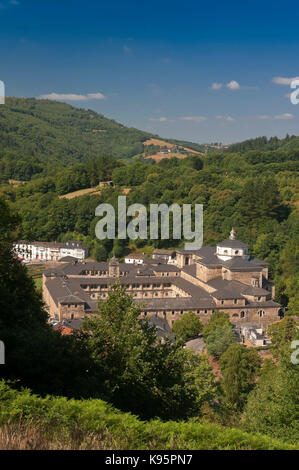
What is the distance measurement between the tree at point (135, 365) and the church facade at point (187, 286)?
18.4 meters

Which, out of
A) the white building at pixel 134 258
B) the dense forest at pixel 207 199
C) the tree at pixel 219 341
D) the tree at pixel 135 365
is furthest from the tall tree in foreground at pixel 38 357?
the white building at pixel 134 258

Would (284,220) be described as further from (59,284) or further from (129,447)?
(129,447)

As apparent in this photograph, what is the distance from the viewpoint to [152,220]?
6419cm

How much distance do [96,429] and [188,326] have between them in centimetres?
2459

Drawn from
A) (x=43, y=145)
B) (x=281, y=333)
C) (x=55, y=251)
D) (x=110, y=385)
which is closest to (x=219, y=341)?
(x=281, y=333)

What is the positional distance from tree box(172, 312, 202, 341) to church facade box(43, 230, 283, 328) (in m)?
1.78

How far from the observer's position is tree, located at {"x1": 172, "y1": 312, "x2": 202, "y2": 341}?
31.0m

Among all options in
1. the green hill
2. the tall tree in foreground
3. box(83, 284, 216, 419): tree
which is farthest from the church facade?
the green hill

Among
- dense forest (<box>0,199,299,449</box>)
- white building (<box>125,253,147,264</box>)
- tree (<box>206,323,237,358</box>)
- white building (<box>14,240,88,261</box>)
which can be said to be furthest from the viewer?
white building (<box>14,240,88,261</box>)

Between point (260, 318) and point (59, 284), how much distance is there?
667 inches

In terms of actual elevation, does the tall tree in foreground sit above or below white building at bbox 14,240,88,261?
above

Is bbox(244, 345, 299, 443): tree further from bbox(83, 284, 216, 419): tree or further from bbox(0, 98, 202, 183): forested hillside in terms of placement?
bbox(0, 98, 202, 183): forested hillside
